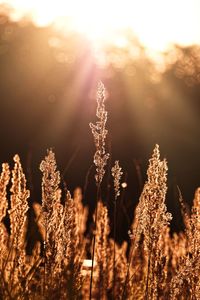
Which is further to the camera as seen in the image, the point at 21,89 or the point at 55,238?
the point at 21,89

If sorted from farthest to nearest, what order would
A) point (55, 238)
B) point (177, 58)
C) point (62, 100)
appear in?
1. point (177, 58)
2. point (62, 100)
3. point (55, 238)

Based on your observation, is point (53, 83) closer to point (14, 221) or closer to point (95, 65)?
point (95, 65)

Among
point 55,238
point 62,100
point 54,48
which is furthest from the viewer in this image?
point 54,48

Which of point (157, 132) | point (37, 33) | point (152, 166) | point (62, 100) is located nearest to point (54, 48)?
point (37, 33)

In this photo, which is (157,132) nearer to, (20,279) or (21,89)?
(21,89)

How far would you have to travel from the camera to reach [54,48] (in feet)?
63.3

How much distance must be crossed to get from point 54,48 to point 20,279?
56.8ft

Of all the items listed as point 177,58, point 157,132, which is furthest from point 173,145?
point 177,58

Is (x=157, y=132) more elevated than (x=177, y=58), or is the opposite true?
(x=177, y=58)

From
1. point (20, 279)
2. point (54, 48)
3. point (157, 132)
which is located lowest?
point (20, 279)

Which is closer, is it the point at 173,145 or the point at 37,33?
the point at 173,145

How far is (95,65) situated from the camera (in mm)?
18422

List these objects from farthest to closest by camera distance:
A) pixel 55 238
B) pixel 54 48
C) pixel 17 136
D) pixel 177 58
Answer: pixel 177 58 → pixel 54 48 → pixel 17 136 → pixel 55 238

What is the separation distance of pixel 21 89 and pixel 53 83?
1082mm
